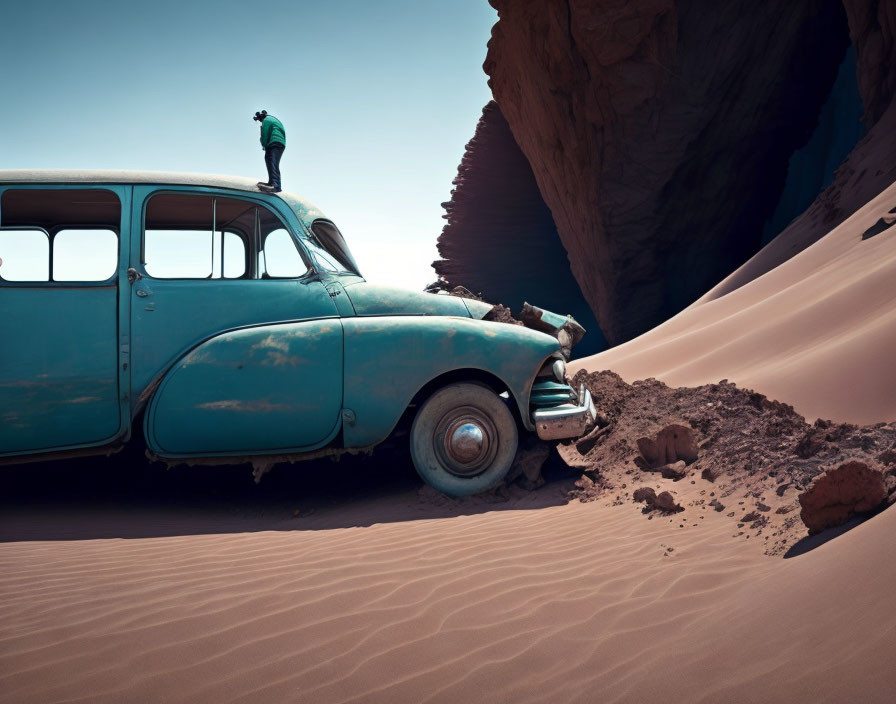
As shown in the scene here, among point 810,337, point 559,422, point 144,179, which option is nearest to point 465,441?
point 559,422

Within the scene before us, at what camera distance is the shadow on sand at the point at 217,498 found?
3896 millimetres

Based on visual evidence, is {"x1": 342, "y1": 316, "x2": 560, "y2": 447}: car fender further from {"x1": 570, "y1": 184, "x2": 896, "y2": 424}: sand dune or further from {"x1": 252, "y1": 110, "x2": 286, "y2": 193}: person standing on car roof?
{"x1": 570, "y1": 184, "x2": 896, "y2": 424}: sand dune

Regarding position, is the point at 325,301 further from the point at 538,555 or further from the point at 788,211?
the point at 788,211

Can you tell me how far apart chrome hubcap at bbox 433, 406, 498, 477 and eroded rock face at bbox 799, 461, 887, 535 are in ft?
6.38

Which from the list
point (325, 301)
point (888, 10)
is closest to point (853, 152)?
point (888, 10)

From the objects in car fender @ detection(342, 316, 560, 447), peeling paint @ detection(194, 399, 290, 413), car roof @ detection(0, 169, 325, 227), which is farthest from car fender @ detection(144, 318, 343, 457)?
car roof @ detection(0, 169, 325, 227)

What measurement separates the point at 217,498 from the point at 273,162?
7.64ft

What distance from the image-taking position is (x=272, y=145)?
4.54 metres

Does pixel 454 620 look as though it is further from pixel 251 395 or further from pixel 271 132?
pixel 271 132

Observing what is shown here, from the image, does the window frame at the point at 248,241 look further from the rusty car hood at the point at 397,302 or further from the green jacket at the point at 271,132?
the green jacket at the point at 271,132

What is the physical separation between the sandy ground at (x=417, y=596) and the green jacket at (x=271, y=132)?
7.89 feet

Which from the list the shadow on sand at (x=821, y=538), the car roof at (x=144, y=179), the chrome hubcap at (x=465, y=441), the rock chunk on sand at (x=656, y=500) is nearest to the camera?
the shadow on sand at (x=821, y=538)

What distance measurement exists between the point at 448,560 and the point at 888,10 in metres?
13.0

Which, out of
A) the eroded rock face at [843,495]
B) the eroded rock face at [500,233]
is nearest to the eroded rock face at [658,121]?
the eroded rock face at [500,233]
